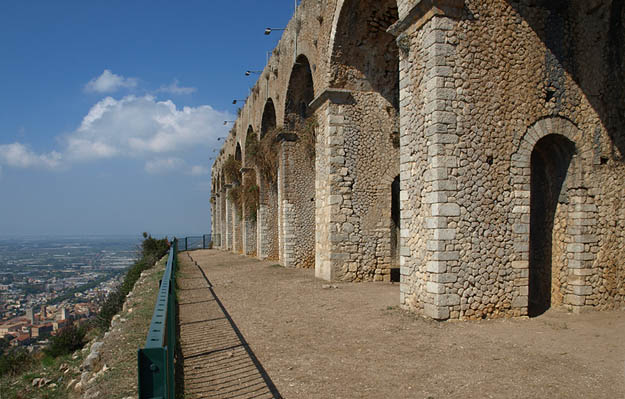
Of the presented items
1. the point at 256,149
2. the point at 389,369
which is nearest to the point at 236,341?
the point at 389,369

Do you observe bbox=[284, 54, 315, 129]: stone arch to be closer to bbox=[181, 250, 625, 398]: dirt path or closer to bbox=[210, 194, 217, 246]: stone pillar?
bbox=[181, 250, 625, 398]: dirt path

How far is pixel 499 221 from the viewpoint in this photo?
24.3 feet

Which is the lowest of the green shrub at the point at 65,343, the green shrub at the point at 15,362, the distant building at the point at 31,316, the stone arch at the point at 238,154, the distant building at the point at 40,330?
the distant building at the point at 31,316

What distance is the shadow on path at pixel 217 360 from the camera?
4.39 m

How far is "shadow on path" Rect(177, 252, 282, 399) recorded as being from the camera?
4387mm

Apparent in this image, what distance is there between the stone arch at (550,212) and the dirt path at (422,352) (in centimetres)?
64

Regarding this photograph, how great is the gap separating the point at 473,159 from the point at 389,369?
3.77 m

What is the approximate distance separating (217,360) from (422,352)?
246 centimetres

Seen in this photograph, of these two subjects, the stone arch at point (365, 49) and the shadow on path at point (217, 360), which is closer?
the shadow on path at point (217, 360)

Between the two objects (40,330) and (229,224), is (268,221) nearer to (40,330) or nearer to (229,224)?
(40,330)

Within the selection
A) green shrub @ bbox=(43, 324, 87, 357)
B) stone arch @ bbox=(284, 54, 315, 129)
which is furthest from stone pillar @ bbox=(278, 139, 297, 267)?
green shrub @ bbox=(43, 324, 87, 357)

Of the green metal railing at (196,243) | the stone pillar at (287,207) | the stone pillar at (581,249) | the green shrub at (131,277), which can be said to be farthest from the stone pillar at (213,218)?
the stone pillar at (581,249)

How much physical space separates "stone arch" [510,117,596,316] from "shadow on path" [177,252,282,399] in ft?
14.9

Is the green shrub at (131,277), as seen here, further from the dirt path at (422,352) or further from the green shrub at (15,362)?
the dirt path at (422,352)
